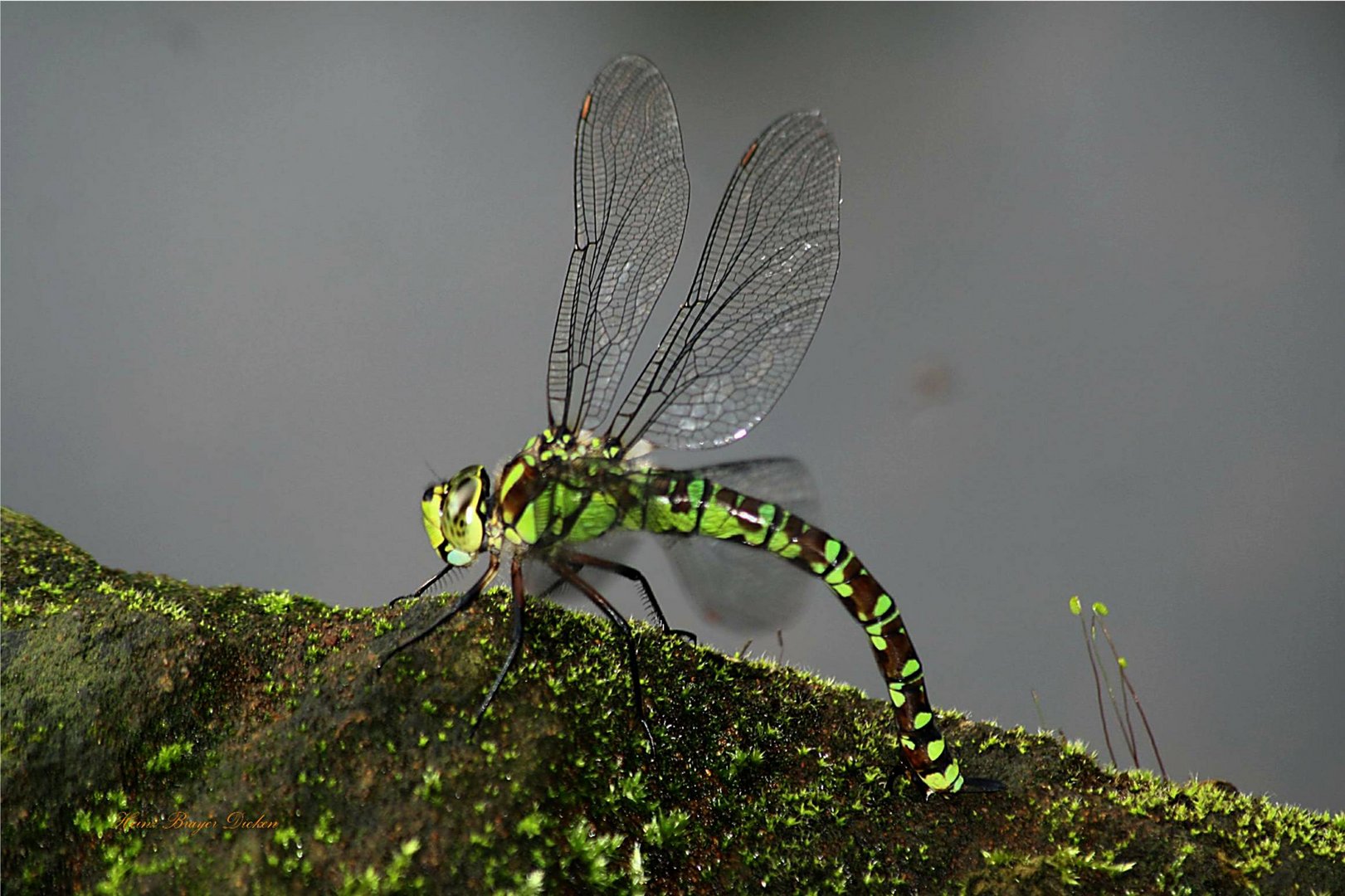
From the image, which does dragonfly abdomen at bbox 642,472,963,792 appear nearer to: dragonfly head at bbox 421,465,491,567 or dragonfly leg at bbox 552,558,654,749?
dragonfly leg at bbox 552,558,654,749

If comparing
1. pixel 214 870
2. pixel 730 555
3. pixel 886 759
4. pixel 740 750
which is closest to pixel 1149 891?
pixel 886 759

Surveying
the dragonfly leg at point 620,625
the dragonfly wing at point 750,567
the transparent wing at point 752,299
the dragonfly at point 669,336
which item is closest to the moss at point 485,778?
the dragonfly leg at point 620,625

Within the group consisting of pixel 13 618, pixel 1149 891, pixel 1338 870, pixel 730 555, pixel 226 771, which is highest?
pixel 730 555

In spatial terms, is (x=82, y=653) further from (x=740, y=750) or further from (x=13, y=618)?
(x=740, y=750)

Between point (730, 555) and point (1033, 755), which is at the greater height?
point (730, 555)

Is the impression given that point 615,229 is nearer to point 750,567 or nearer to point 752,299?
point 752,299

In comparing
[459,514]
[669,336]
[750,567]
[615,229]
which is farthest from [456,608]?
[615,229]
